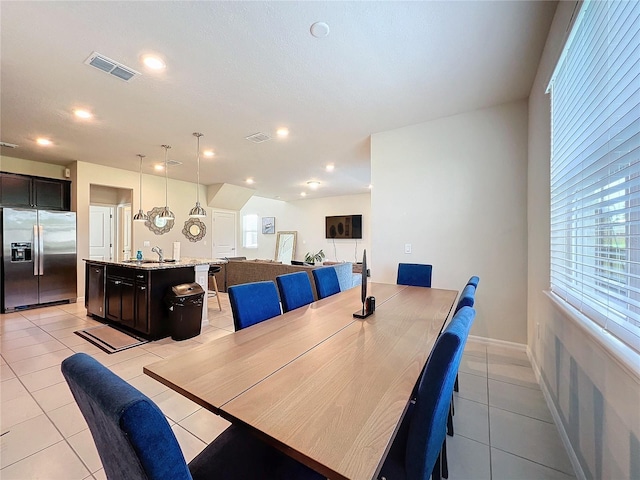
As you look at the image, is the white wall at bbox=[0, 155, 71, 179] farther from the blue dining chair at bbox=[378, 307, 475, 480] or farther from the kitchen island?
the blue dining chair at bbox=[378, 307, 475, 480]

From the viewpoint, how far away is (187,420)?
1996mm

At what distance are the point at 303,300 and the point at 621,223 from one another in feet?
6.47

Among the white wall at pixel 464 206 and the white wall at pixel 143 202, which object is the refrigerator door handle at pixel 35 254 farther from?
the white wall at pixel 464 206

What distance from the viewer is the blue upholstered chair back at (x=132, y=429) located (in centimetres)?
55

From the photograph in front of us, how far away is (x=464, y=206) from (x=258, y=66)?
272cm

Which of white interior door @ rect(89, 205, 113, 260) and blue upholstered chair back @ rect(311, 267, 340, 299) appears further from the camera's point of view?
white interior door @ rect(89, 205, 113, 260)

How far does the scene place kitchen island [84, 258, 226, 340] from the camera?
350cm

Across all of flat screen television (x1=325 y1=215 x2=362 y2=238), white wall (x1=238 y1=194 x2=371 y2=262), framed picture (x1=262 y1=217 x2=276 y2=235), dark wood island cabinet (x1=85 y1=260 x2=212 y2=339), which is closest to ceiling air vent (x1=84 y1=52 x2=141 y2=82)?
dark wood island cabinet (x1=85 y1=260 x2=212 y2=339)

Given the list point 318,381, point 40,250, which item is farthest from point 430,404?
point 40,250

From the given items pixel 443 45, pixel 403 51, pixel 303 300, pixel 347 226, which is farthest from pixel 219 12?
pixel 347 226

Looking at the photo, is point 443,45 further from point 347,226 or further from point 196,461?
point 347,226

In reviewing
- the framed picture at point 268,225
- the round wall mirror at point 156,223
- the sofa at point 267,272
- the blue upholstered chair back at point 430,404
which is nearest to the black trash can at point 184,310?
the sofa at point 267,272

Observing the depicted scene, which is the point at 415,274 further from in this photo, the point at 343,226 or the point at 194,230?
the point at 194,230

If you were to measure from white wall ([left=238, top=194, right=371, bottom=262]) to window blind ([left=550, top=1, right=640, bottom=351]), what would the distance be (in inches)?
252
